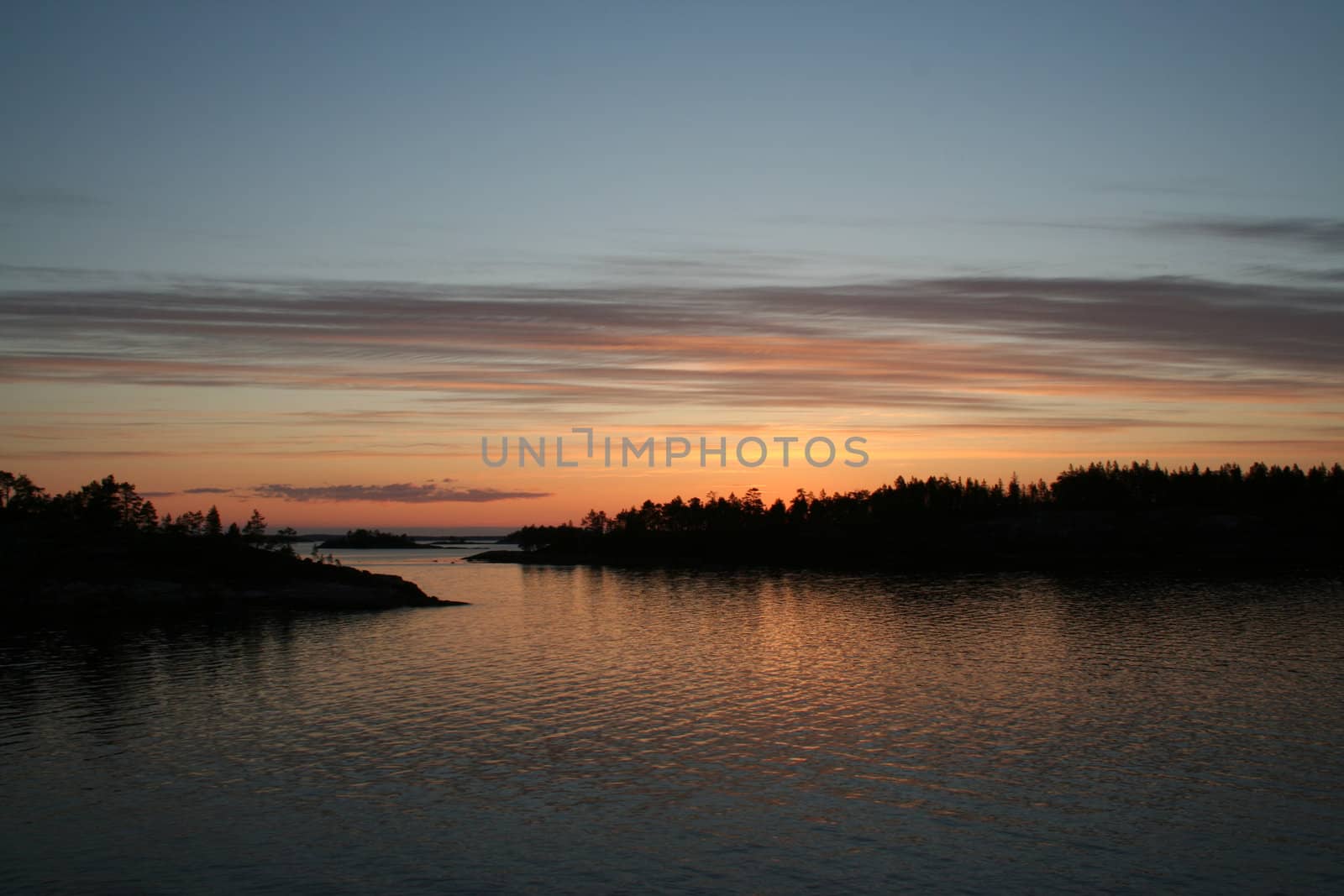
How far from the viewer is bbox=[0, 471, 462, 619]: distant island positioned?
395 ft

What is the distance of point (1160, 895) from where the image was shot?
2709 cm

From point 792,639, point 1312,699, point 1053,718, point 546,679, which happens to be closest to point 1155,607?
point 792,639

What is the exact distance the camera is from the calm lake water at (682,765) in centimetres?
2970

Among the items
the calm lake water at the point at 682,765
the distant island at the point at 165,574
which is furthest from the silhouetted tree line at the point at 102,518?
the calm lake water at the point at 682,765

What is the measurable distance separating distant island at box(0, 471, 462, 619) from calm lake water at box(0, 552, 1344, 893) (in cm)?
3929

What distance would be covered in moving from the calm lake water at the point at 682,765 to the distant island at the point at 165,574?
3929 cm

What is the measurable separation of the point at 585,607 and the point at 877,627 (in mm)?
47717

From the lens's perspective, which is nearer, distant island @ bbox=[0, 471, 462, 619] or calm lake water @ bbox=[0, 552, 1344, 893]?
calm lake water @ bbox=[0, 552, 1344, 893]

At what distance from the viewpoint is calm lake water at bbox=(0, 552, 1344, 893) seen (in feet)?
97.5

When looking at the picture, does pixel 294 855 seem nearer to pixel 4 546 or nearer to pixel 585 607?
pixel 585 607

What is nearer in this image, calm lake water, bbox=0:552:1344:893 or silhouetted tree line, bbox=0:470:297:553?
calm lake water, bbox=0:552:1344:893

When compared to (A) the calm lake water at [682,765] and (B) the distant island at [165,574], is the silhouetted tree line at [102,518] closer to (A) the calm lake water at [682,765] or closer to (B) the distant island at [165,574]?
(B) the distant island at [165,574]

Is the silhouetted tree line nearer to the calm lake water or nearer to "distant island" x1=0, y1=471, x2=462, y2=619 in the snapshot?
"distant island" x1=0, y1=471, x2=462, y2=619

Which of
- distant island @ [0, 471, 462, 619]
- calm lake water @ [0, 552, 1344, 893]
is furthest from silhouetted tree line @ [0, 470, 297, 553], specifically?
calm lake water @ [0, 552, 1344, 893]
